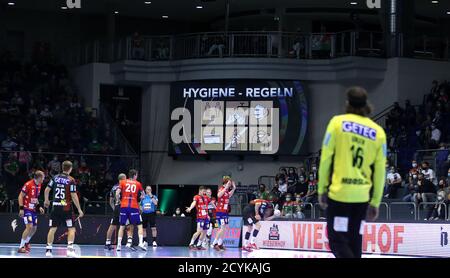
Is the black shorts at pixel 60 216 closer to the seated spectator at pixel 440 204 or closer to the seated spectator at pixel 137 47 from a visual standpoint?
the seated spectator at pixel 440 204

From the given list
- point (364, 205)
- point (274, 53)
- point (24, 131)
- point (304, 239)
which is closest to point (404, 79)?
point (274, 53)

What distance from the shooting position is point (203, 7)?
44.6m

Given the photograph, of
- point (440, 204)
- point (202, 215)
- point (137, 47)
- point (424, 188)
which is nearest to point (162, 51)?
point (137, 47)

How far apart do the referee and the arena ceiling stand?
33497 millimetres

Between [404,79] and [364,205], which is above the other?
[404,79]

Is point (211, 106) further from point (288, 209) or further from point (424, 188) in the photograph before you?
point (424, 188)

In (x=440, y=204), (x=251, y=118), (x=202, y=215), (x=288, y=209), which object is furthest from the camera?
(x=251, y=118)

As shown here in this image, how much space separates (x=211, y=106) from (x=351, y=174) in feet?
106

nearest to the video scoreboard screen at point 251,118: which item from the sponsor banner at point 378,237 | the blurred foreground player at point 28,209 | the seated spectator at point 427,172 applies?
the sponsor banner at point 378,237

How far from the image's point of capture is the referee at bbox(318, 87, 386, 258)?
353 inches

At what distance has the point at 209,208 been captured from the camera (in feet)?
95.0

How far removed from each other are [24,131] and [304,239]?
1509 centimetres
